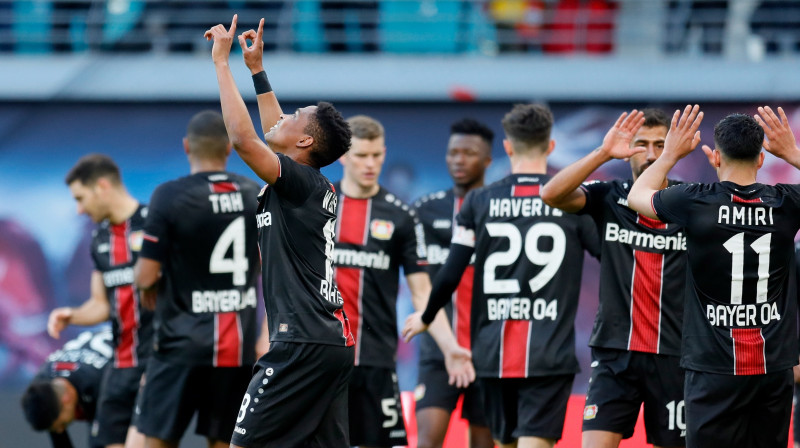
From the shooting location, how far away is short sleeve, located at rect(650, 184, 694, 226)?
17.7 feet

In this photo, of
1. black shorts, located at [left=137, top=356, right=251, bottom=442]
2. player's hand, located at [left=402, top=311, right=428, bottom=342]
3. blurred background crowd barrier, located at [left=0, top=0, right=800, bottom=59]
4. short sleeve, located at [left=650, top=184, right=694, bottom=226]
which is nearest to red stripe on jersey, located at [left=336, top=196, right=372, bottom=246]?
player's hand, located at [left=402, top=311, right=428, bottom=342]

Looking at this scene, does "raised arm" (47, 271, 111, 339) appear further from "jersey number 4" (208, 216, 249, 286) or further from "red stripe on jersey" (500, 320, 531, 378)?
"red stripe on jersey" (500, 320, 531, 378)

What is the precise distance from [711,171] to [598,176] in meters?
1.24

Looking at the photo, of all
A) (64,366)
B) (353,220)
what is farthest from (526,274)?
(64,366)

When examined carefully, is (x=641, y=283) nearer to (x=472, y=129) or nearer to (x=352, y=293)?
(x=352, y=293)

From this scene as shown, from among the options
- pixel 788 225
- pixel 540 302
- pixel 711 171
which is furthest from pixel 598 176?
pixel 788 225

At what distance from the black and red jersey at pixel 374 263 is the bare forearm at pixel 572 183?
5.02ft

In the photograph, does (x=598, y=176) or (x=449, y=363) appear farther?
(x=598, y=176)

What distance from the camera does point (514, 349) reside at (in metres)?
6.61

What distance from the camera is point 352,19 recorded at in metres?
13.1

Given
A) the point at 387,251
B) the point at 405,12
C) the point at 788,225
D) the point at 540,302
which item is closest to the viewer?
the point at 788,225

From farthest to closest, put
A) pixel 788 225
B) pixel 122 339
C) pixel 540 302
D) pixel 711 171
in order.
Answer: pixel 711 171
pixel 122 339
pixel 540 302
pixel 788 225

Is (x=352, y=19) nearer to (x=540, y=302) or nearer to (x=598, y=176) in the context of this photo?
(x=598, y=176)

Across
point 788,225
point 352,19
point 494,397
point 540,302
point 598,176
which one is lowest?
point 494,397
